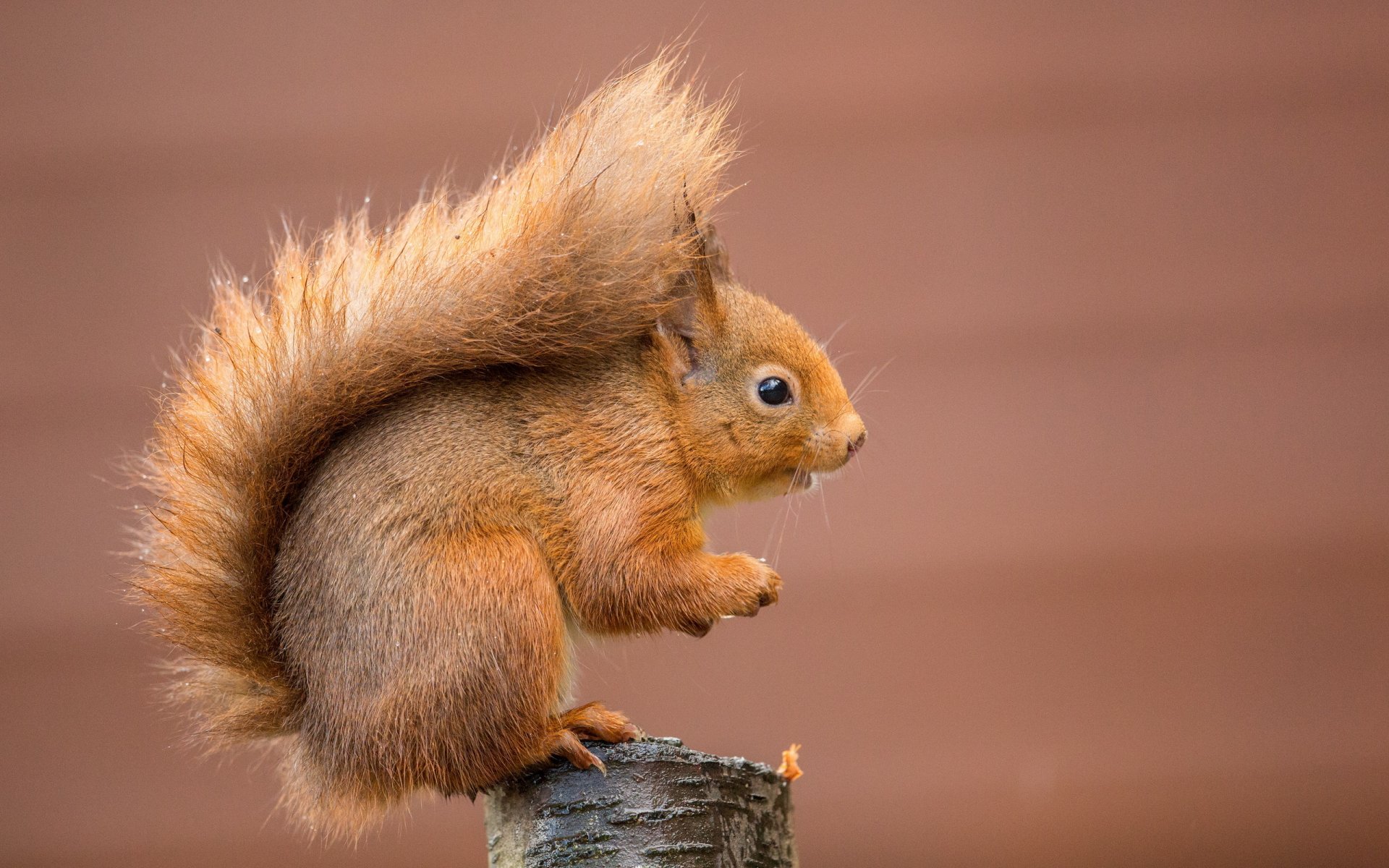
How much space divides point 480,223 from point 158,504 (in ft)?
1.29

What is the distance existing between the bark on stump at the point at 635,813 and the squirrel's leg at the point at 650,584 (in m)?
0.11

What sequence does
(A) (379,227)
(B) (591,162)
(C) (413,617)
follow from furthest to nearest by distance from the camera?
(A) (379,227), (B) (591,162), (C) (413,617)

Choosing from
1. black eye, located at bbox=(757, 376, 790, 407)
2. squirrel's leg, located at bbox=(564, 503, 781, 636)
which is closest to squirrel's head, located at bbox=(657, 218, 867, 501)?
black eye, located at bbox=(757, 376, 790, 407)

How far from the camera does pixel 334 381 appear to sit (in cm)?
112

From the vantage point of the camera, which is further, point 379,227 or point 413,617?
point 379,227

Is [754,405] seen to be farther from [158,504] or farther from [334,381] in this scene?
[158,504]

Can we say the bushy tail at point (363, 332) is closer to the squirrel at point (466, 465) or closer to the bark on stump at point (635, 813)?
the squirrel at point (466, 465)

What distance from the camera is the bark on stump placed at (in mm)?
1079

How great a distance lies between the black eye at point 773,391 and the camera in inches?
48.6

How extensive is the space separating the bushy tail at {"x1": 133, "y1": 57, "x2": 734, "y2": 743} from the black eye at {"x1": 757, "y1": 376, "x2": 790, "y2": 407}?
0.13 metres

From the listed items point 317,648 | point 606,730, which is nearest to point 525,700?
point 606,730

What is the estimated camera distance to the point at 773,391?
124 cm

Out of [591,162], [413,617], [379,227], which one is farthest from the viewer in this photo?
[379,227]

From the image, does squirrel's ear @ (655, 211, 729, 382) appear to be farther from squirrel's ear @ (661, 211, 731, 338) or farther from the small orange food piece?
the small orange food piece
